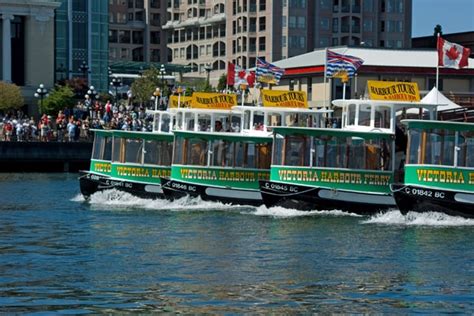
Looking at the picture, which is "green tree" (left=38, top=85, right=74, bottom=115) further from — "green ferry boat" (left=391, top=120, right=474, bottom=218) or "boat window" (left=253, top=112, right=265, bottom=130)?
"green ferry boat" (left=391, top=120, right=474, bottom=218)

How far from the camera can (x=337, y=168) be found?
47.4 meters

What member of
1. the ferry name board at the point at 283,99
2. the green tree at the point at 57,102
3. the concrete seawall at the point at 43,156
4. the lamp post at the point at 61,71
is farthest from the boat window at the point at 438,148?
the lamp post at the point at 61,71

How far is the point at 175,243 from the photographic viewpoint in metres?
38.6

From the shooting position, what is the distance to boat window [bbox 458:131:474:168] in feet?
141

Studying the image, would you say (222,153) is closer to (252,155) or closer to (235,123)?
(252,155)

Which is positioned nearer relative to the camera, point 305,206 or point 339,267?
point 339,267

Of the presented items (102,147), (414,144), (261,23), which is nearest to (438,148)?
(414,144)

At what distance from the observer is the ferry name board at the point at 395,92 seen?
4844 centimetres

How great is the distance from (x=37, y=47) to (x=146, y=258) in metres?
81.9

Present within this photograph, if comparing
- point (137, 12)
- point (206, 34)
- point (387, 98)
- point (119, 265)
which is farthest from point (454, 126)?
point (137, 12)

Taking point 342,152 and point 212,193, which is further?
point 212,193

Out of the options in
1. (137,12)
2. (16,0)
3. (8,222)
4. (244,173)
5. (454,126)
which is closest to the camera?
(454,126)

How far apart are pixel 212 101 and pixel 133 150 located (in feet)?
13.1

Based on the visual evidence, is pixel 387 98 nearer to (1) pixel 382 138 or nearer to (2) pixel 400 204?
(1) pixel 382 138
